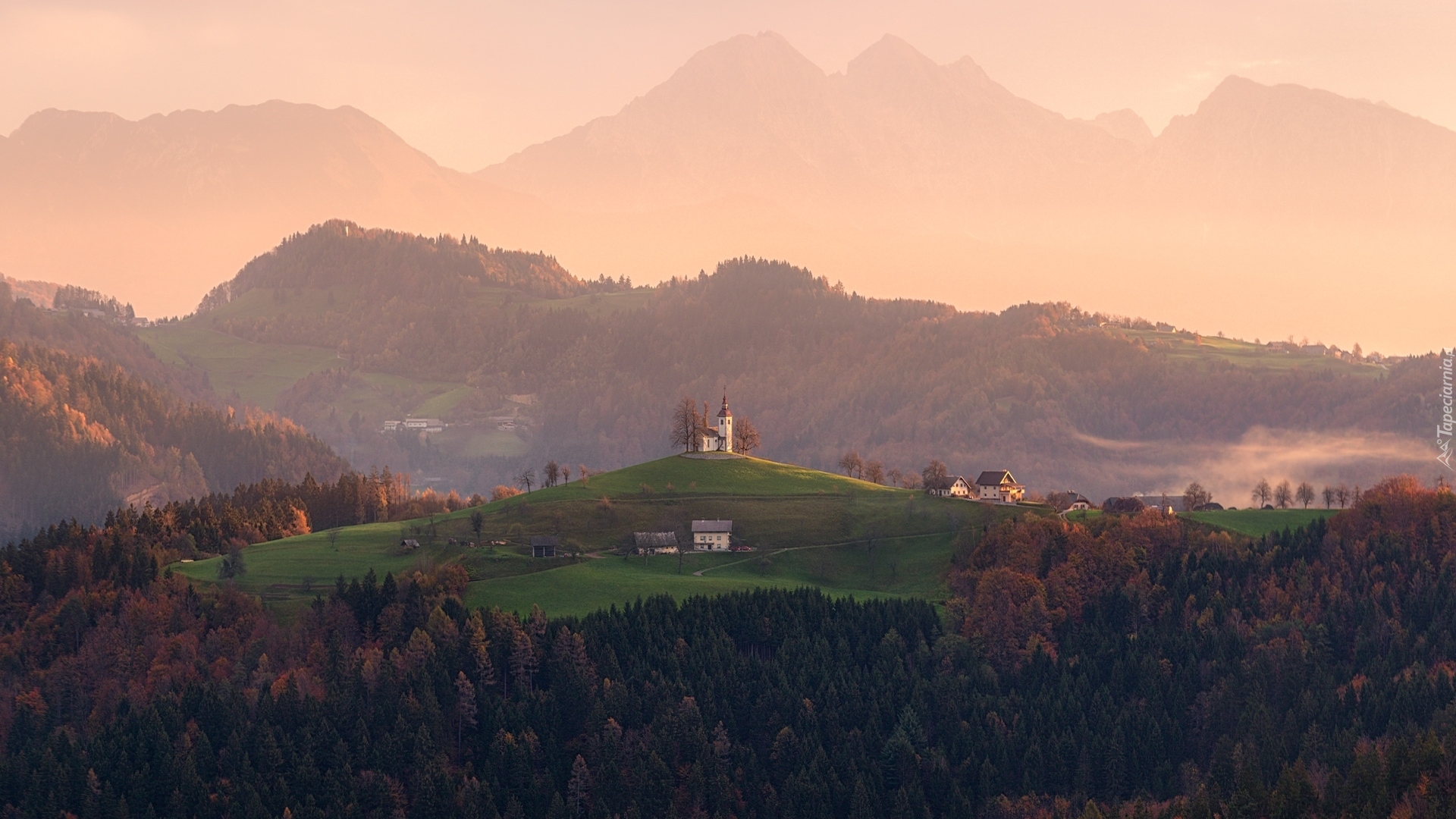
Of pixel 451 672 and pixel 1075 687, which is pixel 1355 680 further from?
pixel 451 672

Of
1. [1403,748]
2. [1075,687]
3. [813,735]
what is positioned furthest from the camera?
[1075,687]

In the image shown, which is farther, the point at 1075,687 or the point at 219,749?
the point at 1075,687

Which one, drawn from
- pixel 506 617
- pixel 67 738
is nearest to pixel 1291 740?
pixel 506 617

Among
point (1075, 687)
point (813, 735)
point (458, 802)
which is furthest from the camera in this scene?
point (1075, 687)

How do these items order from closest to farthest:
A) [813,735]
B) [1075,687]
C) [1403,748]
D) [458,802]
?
1. [1403,748]
2. [458,802]
3. [813,735]
4. [1075,687]

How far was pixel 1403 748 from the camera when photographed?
15838 centimetres

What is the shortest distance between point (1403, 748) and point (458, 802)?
8489 centimetres

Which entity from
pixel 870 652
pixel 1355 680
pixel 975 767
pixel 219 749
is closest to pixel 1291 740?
pixel 1355 680

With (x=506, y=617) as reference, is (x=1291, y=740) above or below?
below

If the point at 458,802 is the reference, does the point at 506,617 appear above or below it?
above

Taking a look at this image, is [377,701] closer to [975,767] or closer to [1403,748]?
[975,767]

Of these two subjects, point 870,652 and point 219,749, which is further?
point 870,652

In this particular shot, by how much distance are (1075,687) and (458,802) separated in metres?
67.4

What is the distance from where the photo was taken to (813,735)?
182 meters
